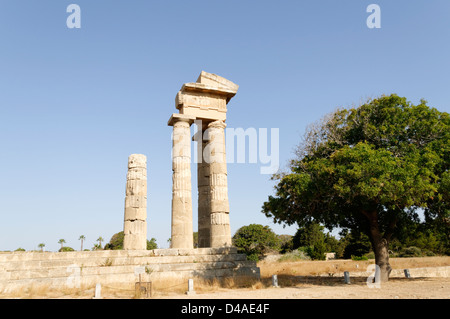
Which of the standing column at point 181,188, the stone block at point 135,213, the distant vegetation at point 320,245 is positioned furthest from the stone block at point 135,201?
the distant vegetation at point 320,245

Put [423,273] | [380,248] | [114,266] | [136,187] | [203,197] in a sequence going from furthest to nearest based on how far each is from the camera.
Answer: [423,273] → [203,197] → [136,187] → [380,248] → [114,266]

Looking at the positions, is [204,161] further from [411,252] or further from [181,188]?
[411,252]

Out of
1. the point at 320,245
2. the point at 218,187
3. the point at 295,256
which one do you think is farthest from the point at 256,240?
the point at 218,187

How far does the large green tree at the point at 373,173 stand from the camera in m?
14.8

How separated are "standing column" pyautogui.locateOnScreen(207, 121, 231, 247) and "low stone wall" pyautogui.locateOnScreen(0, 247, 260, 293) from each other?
1.18 meters

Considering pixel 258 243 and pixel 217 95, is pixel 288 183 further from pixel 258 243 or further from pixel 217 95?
pixel 258 243

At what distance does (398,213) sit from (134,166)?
577 inches

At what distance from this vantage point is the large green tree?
14.8 metres

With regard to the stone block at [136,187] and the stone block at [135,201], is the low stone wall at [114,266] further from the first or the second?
the stone block at [136,187]

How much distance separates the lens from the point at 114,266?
16141 mm

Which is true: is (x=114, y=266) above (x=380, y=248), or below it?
below

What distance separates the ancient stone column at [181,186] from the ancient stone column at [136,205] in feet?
5.51

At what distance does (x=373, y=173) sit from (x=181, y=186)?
1049cm
